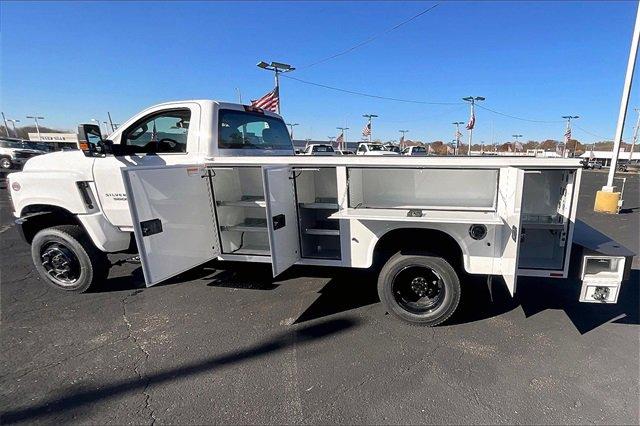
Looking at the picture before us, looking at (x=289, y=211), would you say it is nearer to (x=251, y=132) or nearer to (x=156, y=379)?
(x=251, y=132)

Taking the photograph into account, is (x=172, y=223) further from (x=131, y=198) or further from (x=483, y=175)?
(x=483, y=175)

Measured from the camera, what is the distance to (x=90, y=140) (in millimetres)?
3490

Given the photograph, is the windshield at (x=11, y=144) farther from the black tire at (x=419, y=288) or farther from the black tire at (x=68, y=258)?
the black tire at (x=419, y=288)

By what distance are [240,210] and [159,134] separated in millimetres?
1405

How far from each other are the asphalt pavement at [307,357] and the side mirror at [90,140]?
1.89 metres

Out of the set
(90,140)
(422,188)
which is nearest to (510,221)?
(422,188)

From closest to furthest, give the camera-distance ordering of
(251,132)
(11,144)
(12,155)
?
1. (251,132)
2. (12,155)
3. (11,144)

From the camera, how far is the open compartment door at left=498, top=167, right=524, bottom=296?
9.07ft

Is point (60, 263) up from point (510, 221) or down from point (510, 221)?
down

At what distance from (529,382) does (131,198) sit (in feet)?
12.1

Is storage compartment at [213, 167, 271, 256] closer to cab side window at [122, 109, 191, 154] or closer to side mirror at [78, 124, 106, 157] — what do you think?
cab side window at [122, 109, 191, 154]

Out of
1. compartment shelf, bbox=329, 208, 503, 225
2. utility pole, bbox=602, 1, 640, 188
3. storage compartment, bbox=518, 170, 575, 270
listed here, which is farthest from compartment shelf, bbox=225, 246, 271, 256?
utility pole, bbox=602, 1, 640, 188

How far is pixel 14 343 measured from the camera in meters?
3.23

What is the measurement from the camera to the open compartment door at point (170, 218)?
2922 mm
